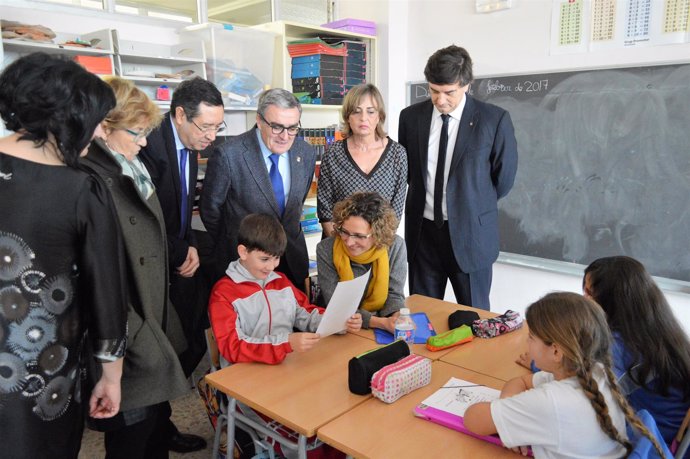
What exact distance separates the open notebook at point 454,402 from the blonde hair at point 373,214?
27.0 inches

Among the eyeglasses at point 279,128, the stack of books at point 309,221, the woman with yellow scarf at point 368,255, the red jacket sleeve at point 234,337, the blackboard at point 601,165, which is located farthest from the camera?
the stack of books at point 309,221

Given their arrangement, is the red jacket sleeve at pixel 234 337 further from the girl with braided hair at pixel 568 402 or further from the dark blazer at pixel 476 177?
the dark blazer at pixel 476 177

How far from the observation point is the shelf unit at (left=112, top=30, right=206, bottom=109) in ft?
9.61

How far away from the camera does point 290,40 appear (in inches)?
146

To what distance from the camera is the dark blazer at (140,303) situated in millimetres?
1442

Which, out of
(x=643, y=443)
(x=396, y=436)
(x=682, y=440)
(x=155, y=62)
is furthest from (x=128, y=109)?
(x=155, y=62)

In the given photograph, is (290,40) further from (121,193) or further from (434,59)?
(121,193)

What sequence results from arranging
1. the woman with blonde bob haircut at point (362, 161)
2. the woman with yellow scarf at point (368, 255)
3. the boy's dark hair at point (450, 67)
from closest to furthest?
the woman with yellow scarf at point (368, 255), the boy's dark hair at point (450, 67), the woman with blonde bob haircut at point (362, 161)

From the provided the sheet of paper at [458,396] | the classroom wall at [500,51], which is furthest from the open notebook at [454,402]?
the classroom wall at [500,51]

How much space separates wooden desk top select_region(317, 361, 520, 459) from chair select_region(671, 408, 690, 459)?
0.48m

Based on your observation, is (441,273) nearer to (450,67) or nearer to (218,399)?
(450,67)

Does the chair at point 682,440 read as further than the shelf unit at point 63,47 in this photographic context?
No

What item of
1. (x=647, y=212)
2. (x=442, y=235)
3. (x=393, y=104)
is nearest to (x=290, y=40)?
(x=393, y=104)

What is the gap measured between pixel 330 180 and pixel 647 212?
6.13 ft
